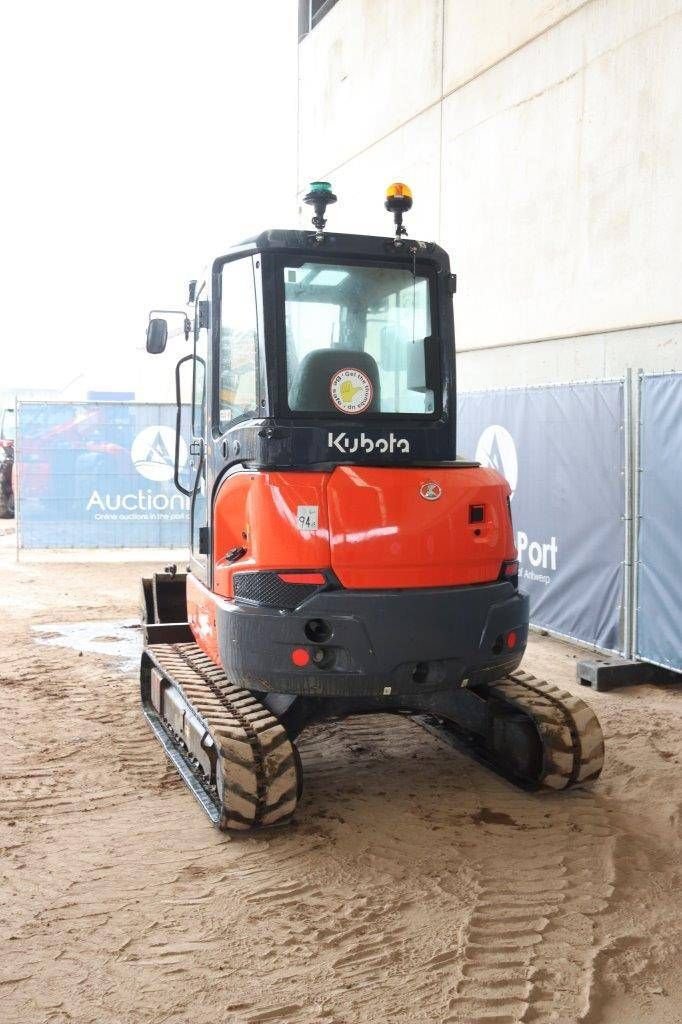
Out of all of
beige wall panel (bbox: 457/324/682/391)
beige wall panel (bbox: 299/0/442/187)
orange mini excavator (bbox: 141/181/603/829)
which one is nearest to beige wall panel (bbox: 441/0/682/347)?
beige wall panel (bbox: 457/324/682/391)

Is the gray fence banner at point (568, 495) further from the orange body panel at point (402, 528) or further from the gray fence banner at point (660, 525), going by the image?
the orange body panel at point (402, 528)

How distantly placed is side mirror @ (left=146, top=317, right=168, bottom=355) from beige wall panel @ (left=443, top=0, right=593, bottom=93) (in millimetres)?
6825

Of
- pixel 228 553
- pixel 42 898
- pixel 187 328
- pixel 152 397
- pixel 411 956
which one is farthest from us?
pixel 152 397

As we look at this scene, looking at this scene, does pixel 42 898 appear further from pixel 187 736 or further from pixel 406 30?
pixel 406 30

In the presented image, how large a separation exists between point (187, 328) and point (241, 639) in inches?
84.0

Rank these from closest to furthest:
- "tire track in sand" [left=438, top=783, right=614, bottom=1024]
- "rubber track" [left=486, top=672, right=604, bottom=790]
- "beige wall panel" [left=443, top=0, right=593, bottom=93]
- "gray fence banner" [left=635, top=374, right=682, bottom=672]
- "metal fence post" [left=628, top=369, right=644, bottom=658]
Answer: "tire track in sand" [left=438, top=783, right=614, bottom=1024]
"rubber track" [left=486, top=672, right=604, bottom=790]
"gray fence banner" [left=635, top=374, right=682, bottom=672]
"metal fence post" [left=628, top=369, right=644, bottom=658]
"beige wall panel" [left=443, top=0, right=593, bottom=93]

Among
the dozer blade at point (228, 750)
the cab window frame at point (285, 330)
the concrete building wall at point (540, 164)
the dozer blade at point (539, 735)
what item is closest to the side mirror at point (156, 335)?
the cab window frame at point (285, 330)

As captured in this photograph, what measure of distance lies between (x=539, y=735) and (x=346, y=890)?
154 cm

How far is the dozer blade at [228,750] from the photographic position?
4.59 meters

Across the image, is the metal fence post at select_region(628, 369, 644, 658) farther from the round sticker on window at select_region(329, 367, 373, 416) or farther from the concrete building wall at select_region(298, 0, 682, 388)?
the round sticker on window at select_region(329, 367, 373, 416)

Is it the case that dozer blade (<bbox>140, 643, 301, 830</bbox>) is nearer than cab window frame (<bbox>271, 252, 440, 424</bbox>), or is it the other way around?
dozer blade (<bbox>140, 643, 301, 830</bbox>)

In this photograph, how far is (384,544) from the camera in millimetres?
4695

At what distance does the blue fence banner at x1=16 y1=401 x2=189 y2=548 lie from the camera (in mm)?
13758

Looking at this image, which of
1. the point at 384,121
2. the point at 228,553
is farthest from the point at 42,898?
the point at 384,121
